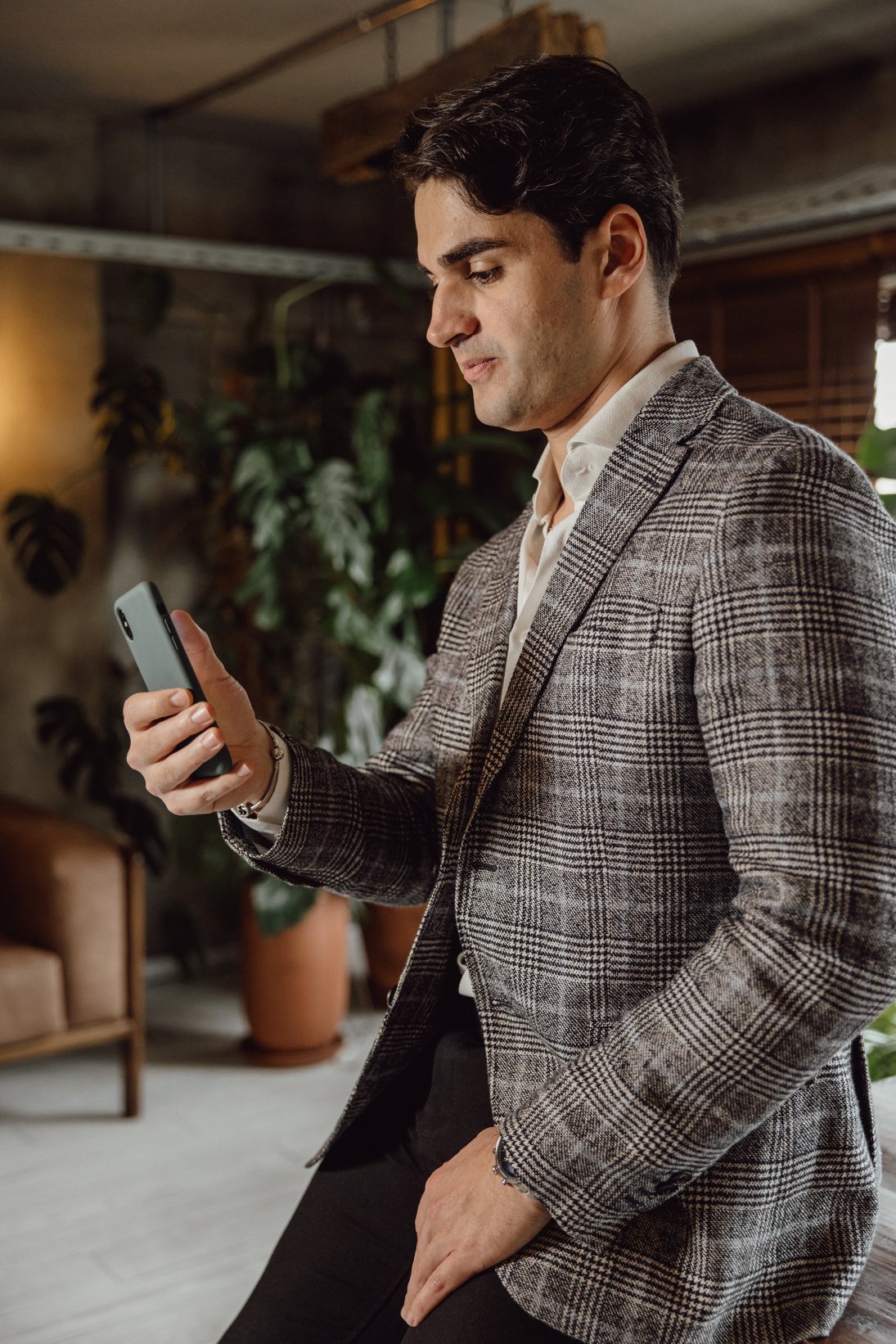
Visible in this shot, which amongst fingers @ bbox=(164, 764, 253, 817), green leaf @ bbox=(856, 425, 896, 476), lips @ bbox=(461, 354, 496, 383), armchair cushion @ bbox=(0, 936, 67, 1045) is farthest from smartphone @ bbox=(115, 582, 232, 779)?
armchair cushion @ bbox=(0, 936, 67, 1045)

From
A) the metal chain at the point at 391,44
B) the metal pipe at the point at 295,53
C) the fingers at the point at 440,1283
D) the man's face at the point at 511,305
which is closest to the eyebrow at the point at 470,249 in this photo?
the man's face at the point at 511,305

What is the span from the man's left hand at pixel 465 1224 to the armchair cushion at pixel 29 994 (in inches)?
90.4

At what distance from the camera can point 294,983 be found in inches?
141

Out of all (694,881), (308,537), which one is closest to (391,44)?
(308,537)

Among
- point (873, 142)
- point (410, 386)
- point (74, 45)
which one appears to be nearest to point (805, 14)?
point (873, 142)

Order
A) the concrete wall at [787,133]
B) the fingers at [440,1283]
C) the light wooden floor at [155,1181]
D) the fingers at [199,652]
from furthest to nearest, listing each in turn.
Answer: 1. the concrete wall at [787,133]
2. the light wooden floor at [155,1181]
3. the fingers at [199,652]
4. the fingers at [440,1283]

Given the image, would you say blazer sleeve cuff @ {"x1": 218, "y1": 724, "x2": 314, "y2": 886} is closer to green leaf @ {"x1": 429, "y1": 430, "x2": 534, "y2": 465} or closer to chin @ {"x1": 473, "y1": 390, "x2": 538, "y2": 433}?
chin @ {"x1": 473, "y1": 390, "x2": 538, "y2": 433}

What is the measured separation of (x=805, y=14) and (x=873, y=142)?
52 centimetres

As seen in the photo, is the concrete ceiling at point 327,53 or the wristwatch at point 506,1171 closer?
the wristwatch at point 506,1171

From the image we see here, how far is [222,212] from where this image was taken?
14.7 ft

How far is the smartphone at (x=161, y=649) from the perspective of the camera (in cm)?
104

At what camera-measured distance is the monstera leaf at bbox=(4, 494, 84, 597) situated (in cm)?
383

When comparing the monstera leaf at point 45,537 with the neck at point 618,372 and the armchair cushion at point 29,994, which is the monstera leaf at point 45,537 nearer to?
the armchair cushion at point 29,994

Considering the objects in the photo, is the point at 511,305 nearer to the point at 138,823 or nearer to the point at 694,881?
the point at 694,881
